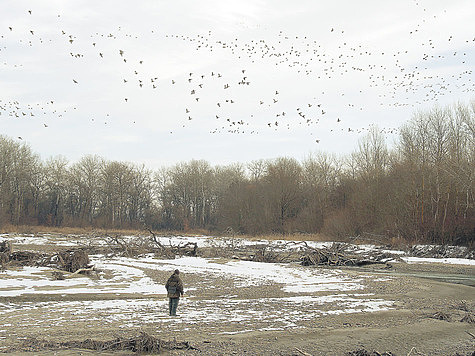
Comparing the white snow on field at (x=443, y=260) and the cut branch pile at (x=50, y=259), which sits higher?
the cut branch pile at (x=50, y=259)

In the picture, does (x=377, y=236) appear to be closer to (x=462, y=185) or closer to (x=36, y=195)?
(x=462, y=185)

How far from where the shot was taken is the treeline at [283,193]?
1743 inches

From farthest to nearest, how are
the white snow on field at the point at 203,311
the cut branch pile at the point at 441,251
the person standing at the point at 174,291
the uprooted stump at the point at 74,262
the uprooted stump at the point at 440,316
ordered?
the cut branch pile at the point at 441,251 < the uprooted stump at the point at 74,262 < the uprooted stump at the point at 440,316 < the person standing at the point at 174,291 < the white snow on field at the point at 203,311

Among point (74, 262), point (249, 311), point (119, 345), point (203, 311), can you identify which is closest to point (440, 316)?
point (249, 311)

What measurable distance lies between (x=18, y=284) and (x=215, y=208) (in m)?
75.9

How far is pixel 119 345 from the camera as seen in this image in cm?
991

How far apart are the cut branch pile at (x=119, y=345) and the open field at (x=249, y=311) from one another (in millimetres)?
185

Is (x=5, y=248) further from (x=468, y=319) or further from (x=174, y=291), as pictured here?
(x=468, y=319)

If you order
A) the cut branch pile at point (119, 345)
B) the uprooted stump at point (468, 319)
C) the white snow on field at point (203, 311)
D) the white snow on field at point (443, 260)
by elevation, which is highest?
the cut branch pile at point (119, 345)

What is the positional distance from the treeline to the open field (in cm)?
1990

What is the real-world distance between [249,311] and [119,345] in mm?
5510

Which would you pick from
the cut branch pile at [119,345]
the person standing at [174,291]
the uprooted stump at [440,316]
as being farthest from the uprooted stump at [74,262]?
the uprooted stump at [440,316]

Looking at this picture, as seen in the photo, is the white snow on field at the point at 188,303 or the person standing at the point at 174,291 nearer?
the white snow on field at the point at 188,303

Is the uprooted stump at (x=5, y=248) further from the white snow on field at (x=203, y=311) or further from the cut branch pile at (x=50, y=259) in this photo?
the white snow on field at (x=203, y=311)
